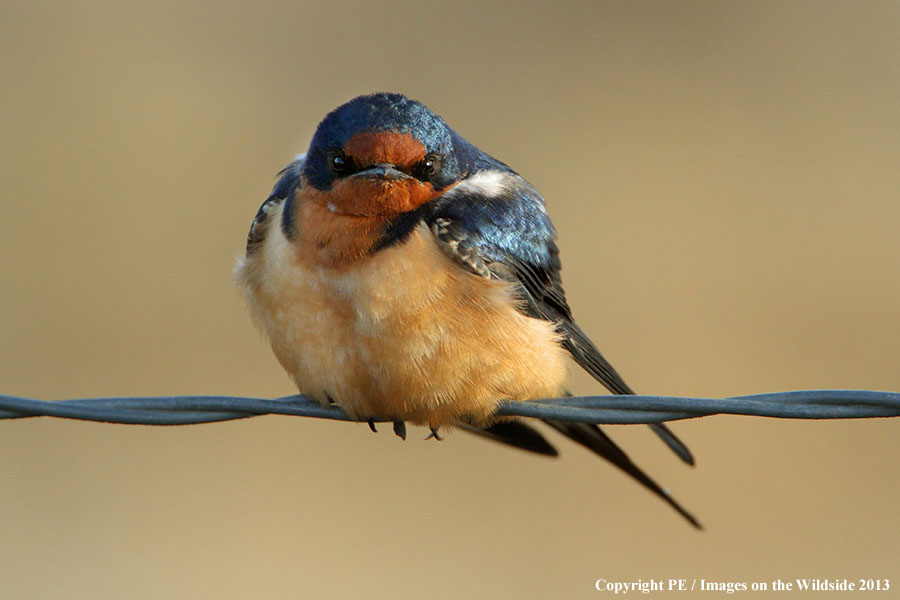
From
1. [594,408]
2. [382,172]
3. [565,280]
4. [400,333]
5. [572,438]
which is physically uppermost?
[565,280]

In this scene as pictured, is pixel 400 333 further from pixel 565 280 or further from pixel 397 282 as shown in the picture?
pixel 565 280

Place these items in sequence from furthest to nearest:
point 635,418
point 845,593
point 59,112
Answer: point 59,112, point 845,593, point 635,418

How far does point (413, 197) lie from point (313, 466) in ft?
9.31

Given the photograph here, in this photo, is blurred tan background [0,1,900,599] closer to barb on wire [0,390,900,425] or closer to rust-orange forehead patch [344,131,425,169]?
rust-orange forehead patch [344,131,425,169]

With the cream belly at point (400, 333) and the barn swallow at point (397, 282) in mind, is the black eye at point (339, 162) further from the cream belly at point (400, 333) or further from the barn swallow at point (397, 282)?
the cream belly at point (400, 333)

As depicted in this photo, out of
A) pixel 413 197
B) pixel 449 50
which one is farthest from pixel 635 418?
pixel 449 50

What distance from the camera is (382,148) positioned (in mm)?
3084

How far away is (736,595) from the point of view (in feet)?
17.8

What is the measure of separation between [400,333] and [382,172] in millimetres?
488

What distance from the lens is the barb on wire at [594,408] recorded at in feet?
7.29

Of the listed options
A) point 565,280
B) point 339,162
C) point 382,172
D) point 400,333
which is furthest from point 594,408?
point 565,280

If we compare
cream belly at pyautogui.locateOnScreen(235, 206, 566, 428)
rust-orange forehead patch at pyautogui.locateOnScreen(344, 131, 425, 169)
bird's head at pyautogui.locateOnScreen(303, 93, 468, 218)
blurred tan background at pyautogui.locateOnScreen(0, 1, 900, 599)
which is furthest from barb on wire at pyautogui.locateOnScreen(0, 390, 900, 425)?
blurred tan background at pyautogui.locateOnScreen(0, 1, 900, 599)

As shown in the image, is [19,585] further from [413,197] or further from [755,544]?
[755,544]

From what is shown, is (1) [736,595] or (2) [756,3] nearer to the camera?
(1) [736,595]
